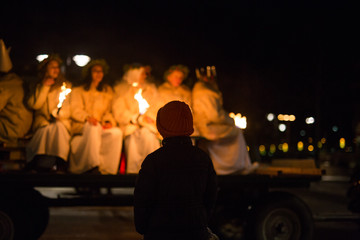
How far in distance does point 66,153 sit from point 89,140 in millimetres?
381

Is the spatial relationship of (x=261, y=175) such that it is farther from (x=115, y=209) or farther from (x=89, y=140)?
(x=115, y=209)

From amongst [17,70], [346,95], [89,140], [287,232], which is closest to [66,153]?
[89,140]

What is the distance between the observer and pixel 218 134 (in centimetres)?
797

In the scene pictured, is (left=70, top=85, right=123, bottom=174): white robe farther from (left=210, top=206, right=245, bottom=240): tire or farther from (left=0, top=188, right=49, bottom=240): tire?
(left=210, top=206, right=245, bottom=240): tire

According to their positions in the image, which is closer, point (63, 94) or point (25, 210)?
point (25, 210)

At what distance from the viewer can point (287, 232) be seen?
716 centimetres

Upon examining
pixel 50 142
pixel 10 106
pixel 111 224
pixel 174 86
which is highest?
pixel 174 86

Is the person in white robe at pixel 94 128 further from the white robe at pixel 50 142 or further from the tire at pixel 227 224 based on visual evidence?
the tire at pixel 227 224

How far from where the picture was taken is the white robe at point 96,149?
23.5 feet

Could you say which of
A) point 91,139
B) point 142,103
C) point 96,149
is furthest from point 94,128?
point 142,103

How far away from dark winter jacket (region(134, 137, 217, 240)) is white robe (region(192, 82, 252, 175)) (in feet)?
14.5

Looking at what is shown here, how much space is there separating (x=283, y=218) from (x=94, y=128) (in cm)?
307

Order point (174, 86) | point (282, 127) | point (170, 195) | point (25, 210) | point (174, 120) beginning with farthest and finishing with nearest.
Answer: point (282, 127) < point (174, 86) < point (25, 210) < point (174, 120) < point (170, 195)

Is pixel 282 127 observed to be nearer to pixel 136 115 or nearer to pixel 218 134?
pixel 218 134
